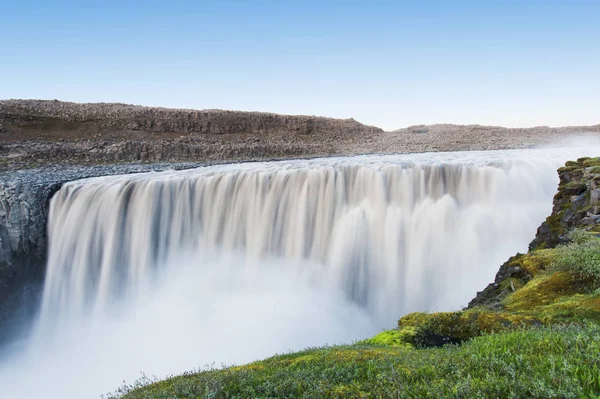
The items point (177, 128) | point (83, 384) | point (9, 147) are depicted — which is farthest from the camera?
point (177, 128)

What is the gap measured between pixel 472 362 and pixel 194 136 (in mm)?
50705

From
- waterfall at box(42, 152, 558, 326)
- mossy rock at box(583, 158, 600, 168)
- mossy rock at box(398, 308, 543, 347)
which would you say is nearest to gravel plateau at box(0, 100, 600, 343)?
waterfall at box(42, 152, 558, 326)

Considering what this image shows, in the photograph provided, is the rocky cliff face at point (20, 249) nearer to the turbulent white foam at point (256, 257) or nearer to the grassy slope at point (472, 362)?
the turbulent white foam at point (256, 257)

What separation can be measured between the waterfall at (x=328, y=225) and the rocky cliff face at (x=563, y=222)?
132 inches

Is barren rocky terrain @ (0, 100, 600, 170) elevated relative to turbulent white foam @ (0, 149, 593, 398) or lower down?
elevated

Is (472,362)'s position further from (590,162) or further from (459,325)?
(590,162)

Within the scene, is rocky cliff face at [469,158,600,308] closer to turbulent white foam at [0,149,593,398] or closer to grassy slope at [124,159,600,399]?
grassy slope at [124,159,600,399]

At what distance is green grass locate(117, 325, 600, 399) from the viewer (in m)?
3.05

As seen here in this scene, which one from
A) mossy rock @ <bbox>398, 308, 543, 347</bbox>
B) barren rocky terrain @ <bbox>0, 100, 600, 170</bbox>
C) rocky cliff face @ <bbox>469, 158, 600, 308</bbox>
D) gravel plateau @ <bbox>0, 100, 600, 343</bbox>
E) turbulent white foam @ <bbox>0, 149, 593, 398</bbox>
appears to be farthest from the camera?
barren rocky terrain @ <bbox>0, 100, 600, 170</bbox>

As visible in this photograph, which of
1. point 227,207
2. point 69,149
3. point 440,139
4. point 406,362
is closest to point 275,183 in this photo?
point 227,207

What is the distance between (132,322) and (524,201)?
16.8 metres

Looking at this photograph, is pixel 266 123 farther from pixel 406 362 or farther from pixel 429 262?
pixel 406 362

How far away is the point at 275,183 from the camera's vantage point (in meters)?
19.6

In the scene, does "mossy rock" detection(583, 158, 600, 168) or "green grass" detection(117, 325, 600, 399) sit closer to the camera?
"green grass" detection(117, 325, 600, 399)
